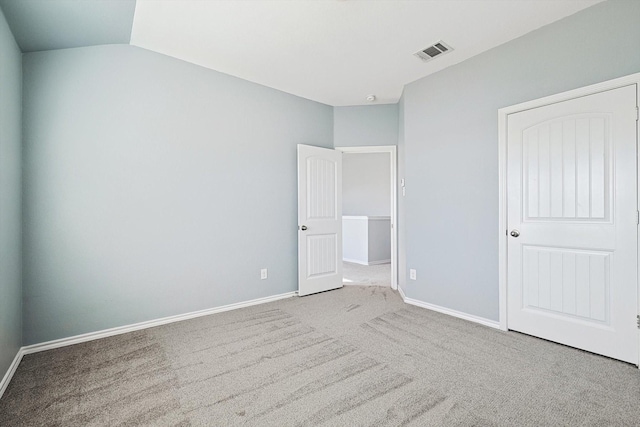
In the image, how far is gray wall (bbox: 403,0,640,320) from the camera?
223 centimetres

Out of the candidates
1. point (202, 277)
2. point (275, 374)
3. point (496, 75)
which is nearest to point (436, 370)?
point (275, 374)

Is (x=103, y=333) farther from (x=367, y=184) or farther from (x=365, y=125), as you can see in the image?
(x=367, y=184)

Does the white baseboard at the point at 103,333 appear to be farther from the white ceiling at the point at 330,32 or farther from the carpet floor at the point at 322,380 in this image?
the white ceiling at the point at 330,32

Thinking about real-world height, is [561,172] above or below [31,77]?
below

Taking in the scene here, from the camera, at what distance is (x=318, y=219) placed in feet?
13.5

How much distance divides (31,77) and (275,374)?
9.65 ft

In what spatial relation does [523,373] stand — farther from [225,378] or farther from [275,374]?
[225,378]

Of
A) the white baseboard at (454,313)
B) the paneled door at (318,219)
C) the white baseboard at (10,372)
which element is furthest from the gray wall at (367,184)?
the white baseboard at (10,372)

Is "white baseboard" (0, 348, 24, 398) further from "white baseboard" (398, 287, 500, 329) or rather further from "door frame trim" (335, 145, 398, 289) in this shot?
"door frame trim" (335, 145, 398, 289)

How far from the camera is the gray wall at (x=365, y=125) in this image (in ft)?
13.9

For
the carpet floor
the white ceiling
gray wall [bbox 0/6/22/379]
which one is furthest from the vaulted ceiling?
the carpet floor

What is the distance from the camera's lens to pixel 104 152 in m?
2.66

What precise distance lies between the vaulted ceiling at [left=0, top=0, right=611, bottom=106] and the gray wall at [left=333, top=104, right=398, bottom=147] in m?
0.96

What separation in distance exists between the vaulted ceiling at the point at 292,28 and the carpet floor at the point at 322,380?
2.44m
